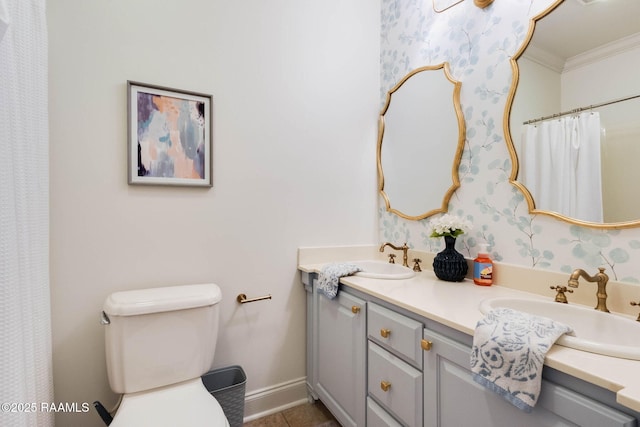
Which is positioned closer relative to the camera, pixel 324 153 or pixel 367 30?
pixel 324 153

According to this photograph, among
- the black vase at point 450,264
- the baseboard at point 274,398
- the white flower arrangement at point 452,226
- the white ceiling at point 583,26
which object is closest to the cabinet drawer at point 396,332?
the black vase at point 450,264

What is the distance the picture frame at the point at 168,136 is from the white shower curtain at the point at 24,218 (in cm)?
33

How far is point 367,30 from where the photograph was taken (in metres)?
2.07

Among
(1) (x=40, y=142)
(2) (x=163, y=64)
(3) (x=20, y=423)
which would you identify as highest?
(2) (x=163, y=64)

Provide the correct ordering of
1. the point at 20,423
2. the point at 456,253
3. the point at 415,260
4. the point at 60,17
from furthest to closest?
the point at 415,260, the point at 456,253, the point at 60,17, the point at 20,423

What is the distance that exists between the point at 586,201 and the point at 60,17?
2295mm

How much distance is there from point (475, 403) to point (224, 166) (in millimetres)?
1493

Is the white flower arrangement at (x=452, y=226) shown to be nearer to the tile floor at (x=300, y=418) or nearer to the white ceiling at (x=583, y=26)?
the white ceiling at (x=583, y=26)

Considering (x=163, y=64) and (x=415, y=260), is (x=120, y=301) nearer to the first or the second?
(x=163, y=64)

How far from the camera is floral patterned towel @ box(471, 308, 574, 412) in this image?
0.70 m

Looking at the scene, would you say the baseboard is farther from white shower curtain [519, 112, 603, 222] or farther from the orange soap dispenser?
white shower curtain [519, 112, 603, 222]

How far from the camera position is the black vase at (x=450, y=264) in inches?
56.3

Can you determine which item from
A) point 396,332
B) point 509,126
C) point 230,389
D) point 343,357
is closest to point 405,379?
point 396,332

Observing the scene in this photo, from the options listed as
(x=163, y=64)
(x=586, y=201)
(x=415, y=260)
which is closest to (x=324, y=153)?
(x=415, y=260)
